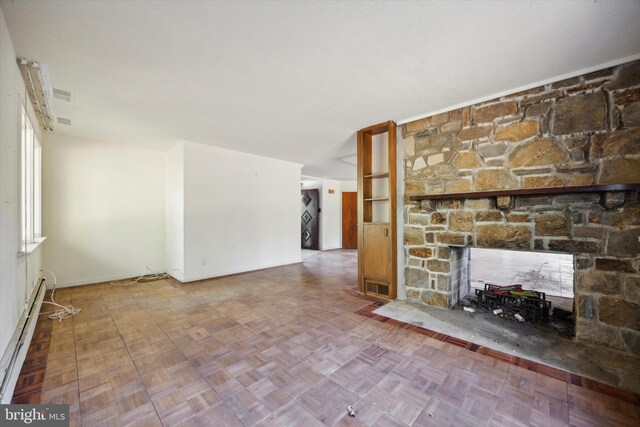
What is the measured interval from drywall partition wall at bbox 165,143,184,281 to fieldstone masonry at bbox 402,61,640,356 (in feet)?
12.5

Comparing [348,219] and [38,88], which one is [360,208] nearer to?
[38,88]

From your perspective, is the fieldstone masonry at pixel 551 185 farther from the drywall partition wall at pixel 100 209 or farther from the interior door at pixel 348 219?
the interior door at pixel 348 219

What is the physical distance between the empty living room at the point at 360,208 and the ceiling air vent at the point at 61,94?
4 cm

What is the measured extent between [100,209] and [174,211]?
3.74 feet

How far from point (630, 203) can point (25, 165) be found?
19.7 ft

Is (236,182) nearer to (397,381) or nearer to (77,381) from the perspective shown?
(77,381)

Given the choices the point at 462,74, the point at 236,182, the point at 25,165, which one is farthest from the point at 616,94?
the point at 25,165

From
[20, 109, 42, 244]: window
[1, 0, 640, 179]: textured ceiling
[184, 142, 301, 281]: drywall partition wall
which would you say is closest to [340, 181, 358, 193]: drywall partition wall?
[184, 142, 301, 281]: drywall partition wall

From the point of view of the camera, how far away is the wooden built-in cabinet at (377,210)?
3.45 meters

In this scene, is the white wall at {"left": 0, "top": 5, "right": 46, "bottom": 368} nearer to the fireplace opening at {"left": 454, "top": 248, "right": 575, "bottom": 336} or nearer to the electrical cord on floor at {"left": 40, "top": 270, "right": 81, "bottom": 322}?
the electrical cord on floor at {"left": 40, "top": 270, "right": 81, "bottom": 322}

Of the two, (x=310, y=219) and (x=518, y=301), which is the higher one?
(x=310, y=219)

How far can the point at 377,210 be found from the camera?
12.5 ft

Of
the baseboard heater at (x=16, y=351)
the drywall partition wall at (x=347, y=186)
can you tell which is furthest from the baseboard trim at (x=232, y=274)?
the drywall partition wall at (x=347, y=186)

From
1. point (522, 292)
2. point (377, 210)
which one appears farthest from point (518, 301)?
point (377, 210)
